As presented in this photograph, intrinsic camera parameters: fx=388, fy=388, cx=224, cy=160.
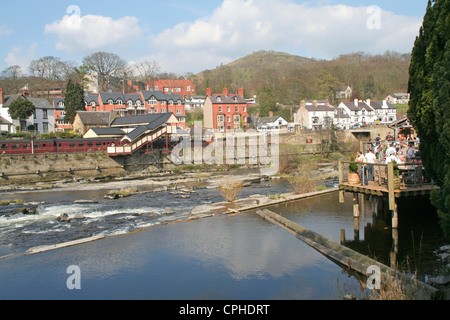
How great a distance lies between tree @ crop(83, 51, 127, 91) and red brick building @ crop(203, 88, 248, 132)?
29.1 meters

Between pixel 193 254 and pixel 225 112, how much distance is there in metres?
58.8

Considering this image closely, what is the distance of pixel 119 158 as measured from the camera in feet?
153

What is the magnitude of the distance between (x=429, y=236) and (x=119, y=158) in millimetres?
37672

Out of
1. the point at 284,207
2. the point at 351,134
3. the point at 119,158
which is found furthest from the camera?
the point at 351,134

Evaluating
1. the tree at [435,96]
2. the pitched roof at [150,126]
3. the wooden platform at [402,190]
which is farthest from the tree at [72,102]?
the tree at [435,96]

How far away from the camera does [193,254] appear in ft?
49.4

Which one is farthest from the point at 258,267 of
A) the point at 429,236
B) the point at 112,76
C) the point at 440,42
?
the point at 112,76

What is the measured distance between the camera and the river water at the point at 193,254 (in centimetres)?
1185

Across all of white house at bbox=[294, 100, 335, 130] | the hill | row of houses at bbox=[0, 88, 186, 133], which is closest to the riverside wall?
row of houses at bbox=[0, 88, 186, 133]

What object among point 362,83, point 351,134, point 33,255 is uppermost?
point 362,83

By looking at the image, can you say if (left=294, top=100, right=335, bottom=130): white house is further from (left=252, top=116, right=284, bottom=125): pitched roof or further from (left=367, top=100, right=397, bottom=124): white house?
(left=367, top=100, right=397, bottom=124): white house

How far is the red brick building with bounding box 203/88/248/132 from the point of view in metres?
71.7

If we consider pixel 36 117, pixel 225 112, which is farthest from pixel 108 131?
pixel 225 112
